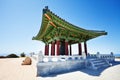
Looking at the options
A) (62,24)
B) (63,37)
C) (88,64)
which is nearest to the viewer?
(62,24)

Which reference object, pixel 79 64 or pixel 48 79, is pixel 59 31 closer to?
pixel 79 64

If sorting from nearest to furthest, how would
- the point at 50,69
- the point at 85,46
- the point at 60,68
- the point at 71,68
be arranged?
1. the point at 50,69
2. the point at 60,68
3. the point at 71,68
4. the point at 85,46

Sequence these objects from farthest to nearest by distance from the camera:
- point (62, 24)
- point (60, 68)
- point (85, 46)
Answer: point (85, 46), point (62, 24), point (60, 68)

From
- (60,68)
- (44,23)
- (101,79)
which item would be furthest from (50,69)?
(44,23)

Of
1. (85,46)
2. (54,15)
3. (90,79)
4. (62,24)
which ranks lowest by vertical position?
(90,79)

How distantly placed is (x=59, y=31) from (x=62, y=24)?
1253 mm

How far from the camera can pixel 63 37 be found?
37.2 ft

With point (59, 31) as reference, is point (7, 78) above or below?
below

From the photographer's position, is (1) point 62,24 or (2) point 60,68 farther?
(1) point 62,24

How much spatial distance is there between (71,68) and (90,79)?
119 inches

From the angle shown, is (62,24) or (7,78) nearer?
(7,78)

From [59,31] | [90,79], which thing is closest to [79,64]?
[90,79]

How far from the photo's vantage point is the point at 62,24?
9.78m

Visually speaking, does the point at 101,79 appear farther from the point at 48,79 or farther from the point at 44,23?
the point at 44,23
